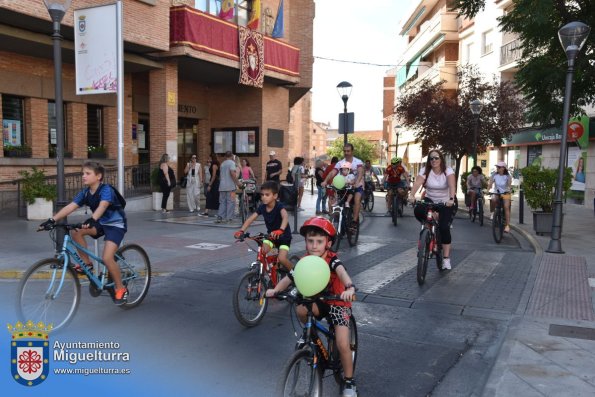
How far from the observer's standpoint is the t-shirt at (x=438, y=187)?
299 inches

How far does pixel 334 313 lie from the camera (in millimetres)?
3443

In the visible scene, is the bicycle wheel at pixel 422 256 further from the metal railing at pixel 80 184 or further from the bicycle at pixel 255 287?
the metal railing at pixel 80 184

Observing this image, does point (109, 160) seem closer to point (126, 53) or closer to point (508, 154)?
point (126, 53)

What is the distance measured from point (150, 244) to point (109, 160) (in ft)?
30.5

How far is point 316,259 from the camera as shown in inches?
122

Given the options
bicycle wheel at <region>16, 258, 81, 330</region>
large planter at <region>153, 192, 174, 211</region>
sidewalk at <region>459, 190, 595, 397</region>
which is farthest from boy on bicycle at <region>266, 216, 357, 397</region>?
large planter at <region>153, 192, 174, 211</region>

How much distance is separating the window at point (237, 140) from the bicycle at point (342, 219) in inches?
462

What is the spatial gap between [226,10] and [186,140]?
20.0ft

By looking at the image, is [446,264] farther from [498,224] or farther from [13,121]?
[13,121]

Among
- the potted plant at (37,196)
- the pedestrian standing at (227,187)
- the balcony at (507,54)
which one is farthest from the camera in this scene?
the balcony at (507,54)

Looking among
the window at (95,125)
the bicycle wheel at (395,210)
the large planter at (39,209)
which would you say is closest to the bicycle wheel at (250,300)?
the bicycle wheel at (395,210)

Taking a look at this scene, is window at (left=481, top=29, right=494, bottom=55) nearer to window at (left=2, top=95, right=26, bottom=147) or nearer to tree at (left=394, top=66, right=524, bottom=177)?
tree at (left=394, top=66, right=524, bottom=177)

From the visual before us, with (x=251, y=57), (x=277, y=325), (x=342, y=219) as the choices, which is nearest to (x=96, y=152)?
(x=251, y=57)

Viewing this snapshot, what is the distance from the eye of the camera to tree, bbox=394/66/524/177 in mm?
23594
